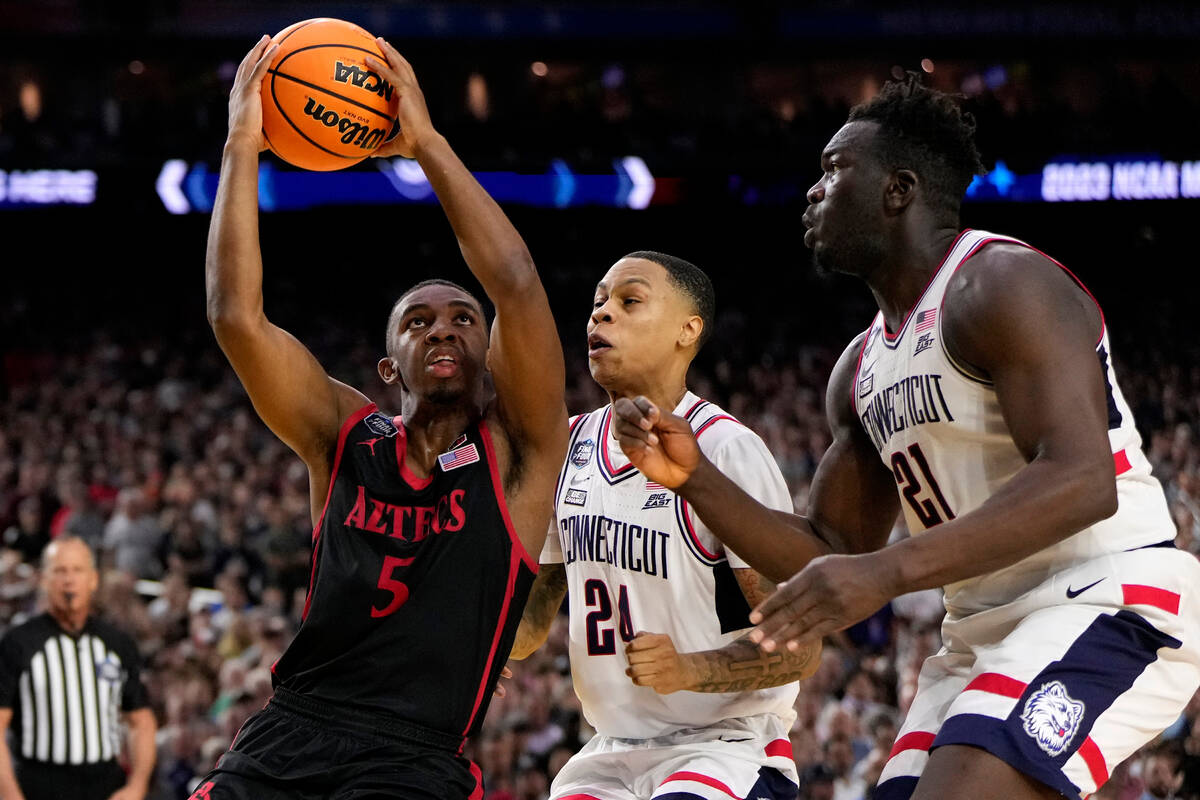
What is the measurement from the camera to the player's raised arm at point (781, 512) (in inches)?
118

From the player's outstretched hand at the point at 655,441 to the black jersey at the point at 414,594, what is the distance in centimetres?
67

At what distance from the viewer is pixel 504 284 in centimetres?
340

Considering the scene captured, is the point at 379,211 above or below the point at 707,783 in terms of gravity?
above

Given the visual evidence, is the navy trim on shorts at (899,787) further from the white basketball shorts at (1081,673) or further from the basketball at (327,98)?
the basketball at (327,98)

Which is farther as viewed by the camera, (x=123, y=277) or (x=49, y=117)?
(x=123, y=277)

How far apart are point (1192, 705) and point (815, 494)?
212 inches

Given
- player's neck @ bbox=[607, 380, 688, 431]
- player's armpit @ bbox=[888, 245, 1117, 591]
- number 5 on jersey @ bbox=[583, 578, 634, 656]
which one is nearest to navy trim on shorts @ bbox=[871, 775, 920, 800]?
player's armpit @ bbox=[888, 245, 1117, 591]

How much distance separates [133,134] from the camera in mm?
17078

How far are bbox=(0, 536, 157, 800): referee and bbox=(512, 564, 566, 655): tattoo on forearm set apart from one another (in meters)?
3.39

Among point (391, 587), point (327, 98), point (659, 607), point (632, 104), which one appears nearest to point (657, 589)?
point (659, 607)

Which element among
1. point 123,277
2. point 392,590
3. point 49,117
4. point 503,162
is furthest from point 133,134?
point 392,590

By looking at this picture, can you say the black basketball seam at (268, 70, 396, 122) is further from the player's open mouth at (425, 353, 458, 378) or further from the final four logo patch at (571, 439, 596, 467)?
the final four logo patch at (571, 439, 596, 467)

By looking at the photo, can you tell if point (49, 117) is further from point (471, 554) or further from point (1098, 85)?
point (471, 554)

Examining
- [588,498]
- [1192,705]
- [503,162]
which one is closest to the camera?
[588,498]
